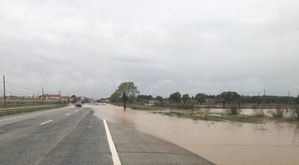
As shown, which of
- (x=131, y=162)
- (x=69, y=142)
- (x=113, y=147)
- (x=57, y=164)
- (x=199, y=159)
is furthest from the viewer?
(x=69, y=142)

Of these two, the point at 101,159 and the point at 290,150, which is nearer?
the point at 101,159

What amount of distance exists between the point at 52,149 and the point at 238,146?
6.75 meters

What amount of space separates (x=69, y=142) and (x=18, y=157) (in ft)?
14.2

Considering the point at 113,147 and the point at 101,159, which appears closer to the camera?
the point at 101,159

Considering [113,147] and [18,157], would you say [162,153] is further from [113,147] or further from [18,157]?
[18,157]

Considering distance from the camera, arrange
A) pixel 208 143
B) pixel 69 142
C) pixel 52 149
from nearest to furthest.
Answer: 1. pixel 52 149
2. pixel 69 142
3. pixel 208 143

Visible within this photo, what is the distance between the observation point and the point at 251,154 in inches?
527

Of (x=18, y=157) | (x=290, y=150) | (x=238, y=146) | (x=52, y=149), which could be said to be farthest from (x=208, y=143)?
(x=18, y=157)

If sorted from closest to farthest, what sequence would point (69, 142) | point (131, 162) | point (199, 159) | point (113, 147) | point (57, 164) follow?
point (57, 164)
point (131, 162)
point (199, 159)
point (113, 147)
point (69, 142)

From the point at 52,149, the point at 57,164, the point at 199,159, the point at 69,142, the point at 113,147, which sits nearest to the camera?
the point at 57,164

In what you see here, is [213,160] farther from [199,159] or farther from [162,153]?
[162,153]

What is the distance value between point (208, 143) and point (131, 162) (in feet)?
22.4

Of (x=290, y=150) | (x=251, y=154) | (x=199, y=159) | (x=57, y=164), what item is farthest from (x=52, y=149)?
(x=290, y=150)

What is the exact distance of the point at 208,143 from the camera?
1688 cm
